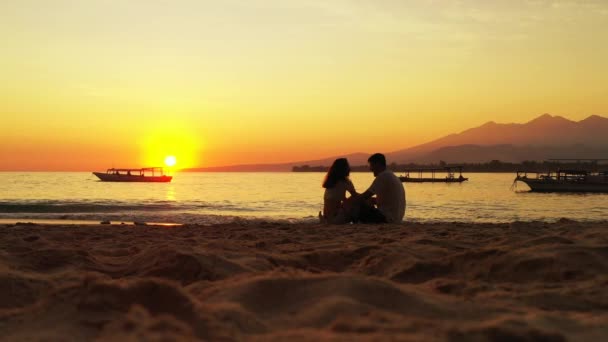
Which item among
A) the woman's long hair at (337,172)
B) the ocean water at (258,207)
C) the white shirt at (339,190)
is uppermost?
the woman's long hair at (337,172)

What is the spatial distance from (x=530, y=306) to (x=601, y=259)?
1457mm

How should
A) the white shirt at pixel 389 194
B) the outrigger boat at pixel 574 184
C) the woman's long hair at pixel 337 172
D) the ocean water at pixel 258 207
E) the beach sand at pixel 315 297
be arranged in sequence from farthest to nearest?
the outrigger boat at pixel 574 184
the ocean water at pixel 258 207
the woman's long hair at pixel 337 172
the white shirt at pixel 389 194
the beach sand at pixel 315 297

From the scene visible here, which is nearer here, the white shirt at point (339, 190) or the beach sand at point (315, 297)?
the beach sand at point (315, 297)

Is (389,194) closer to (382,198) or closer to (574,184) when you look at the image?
(382,198)

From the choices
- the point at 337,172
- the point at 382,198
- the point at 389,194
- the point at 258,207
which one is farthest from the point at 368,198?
the point at 258,207

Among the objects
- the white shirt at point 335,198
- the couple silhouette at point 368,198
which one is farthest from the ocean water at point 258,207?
the couple silhouette at point 368,198

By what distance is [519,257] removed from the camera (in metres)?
3.52

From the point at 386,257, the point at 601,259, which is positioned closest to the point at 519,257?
the point at 601,259

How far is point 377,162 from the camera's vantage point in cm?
854

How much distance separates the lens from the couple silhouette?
834cm

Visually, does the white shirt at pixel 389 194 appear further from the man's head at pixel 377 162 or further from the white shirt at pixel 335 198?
the white shirt at pixel 335 198

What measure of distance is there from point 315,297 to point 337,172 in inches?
254

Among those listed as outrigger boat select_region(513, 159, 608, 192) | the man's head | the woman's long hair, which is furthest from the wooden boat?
the woman's long hair

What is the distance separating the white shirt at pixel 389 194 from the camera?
8258mm
